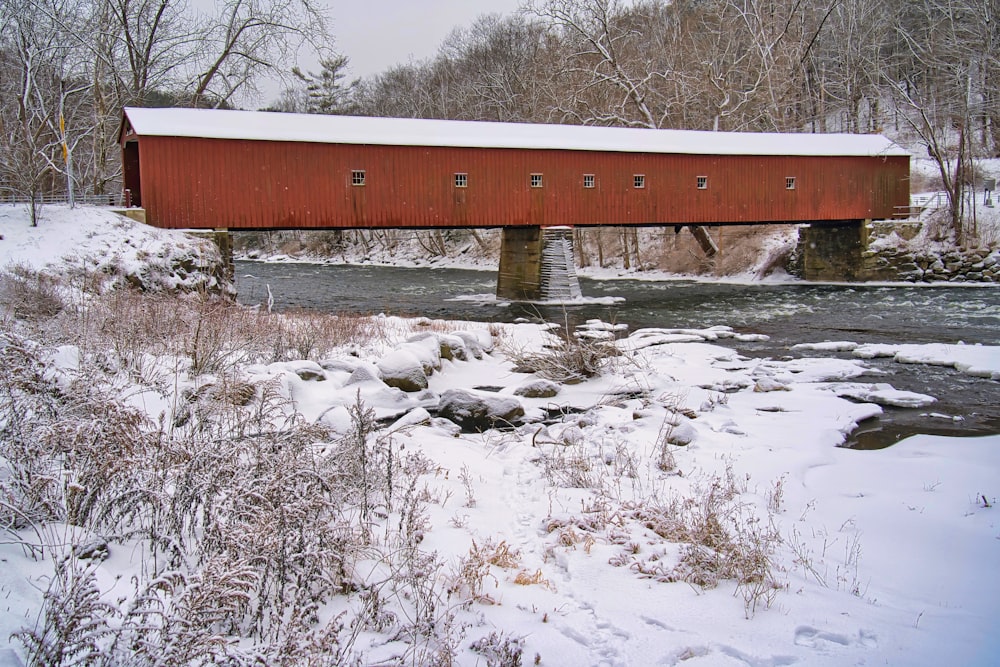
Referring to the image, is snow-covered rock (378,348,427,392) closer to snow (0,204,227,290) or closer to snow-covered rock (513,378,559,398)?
snow-covered rock (513,378,559,398)

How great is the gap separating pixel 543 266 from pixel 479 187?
9.21 ft

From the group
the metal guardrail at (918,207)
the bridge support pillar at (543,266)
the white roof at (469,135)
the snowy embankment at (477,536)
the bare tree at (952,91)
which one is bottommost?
the snowy embankment at (477,536)

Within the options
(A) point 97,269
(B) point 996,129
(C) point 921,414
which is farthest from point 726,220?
(B) point 996,129

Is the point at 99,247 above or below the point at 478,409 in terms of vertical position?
above

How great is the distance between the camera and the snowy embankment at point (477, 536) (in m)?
2.65

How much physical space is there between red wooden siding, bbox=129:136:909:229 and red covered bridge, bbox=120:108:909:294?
32mm

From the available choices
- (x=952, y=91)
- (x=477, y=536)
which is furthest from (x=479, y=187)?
(x=952, y=91)

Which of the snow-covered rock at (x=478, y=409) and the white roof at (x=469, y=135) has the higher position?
the white roof at (x=469, y=135)

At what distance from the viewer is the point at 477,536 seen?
395cm

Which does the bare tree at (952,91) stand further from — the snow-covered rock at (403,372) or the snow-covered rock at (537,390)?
the snow-covered rock at (403,372)

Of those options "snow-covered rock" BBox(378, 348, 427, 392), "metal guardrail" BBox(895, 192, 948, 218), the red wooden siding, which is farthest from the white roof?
"snow-covered rock" BBox(378, 348, 427, 392)

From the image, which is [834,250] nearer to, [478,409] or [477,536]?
[478,409]

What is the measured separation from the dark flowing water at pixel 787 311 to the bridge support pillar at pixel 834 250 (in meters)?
1.77

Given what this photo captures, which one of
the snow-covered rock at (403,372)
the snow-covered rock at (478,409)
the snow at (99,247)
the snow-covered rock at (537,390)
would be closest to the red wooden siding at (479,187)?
the snow at (99,247)
